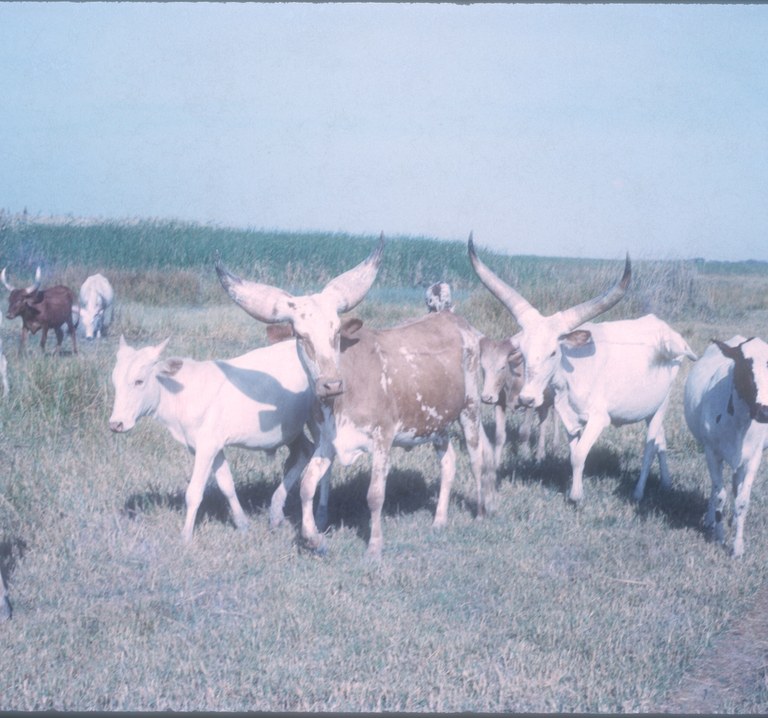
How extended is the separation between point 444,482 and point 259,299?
2680 mm

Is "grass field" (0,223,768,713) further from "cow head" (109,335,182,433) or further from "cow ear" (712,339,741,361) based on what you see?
"cow ear" (712,339,741,361)

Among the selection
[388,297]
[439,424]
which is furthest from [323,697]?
[388,297]

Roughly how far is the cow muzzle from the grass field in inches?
55.6

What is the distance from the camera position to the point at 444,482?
A: 7980mm

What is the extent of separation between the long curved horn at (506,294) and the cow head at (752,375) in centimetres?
184

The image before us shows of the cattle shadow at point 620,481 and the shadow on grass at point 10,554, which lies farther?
the cattle shadow at point 620,481

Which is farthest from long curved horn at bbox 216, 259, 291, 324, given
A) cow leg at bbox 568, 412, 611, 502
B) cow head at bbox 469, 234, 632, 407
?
cow leg at bbox 568, 412, 611, 502

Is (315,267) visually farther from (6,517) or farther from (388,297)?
(6,517)

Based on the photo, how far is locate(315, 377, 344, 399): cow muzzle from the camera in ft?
19.9

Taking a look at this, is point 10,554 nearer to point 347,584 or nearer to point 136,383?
point 136,383

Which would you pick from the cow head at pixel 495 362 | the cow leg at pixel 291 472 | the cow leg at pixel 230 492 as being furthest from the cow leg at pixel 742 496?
the cow leg at pixel 230 492

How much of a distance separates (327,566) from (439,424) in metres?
1.79

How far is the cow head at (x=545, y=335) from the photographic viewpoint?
25.4 ft

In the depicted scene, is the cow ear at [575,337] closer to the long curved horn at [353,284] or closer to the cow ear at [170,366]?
the long curved horn at [353,284]
